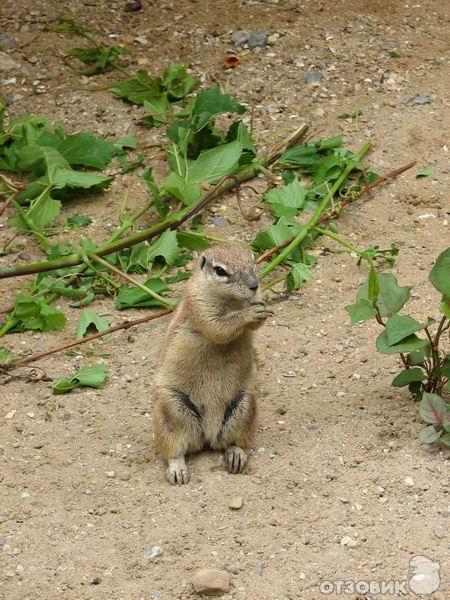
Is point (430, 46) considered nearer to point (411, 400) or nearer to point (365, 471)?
point (411, 400)

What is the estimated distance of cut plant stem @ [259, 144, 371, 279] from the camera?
A: 5.85 metres

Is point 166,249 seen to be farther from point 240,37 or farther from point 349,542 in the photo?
point 349,542

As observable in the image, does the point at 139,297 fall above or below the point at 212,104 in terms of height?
below

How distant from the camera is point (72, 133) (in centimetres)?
723

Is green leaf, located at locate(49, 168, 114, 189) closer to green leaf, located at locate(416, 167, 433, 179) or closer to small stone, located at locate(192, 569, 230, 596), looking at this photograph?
green leaf, located at locate(416, 167, 433, 179)

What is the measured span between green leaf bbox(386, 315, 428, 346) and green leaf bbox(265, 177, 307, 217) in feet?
6.46

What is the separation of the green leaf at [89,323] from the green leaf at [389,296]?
5.65ft

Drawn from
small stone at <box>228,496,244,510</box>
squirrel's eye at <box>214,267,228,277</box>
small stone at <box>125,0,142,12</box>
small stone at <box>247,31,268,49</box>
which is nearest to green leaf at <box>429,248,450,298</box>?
squirrel's eye at <box>214,267,228,277</box>

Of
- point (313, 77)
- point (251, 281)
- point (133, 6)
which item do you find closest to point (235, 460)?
point (251, 281)

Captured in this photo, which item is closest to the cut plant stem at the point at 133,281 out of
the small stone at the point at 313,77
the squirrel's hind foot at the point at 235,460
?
the squirrel's hind foot at the point at 235,460

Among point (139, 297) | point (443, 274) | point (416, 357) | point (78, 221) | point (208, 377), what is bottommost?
point (78, 221)

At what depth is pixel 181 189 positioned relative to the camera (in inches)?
247

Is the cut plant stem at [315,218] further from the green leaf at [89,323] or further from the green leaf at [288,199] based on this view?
the green leaf at [89,323]

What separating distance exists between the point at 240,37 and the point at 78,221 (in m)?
2.15
